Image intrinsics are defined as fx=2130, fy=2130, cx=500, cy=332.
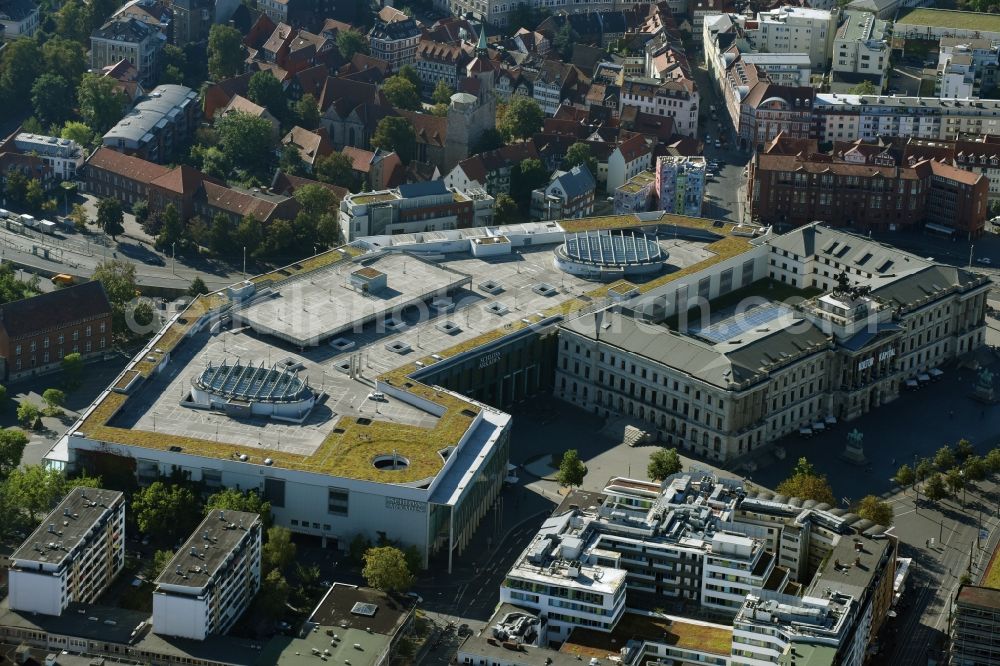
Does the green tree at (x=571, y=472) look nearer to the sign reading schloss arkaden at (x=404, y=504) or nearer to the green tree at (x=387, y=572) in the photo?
the sign reading schloss arkaden at (x=404, y=504)

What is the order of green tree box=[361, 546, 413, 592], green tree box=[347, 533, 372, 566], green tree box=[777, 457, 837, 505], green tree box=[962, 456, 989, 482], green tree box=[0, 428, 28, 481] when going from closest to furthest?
green tree box=[361, 546, 413, 592], green tree box=[347, 533, 372, 566], green tree box=[777, 457, 837, 505], green tree box=[0, 428, 28, 481], green tree box=[962, 456, 989, 482]

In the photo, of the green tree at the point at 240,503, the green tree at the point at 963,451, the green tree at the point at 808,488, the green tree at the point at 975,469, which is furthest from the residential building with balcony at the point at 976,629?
the green tree at the point at 240,503

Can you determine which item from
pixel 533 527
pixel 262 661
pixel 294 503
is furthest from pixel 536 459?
pixel 262 661

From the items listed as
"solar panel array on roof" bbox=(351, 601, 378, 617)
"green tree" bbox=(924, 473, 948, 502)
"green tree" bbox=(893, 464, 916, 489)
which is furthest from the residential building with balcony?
"solar panel array on roof" bbox=(351, 601, 378, 617)

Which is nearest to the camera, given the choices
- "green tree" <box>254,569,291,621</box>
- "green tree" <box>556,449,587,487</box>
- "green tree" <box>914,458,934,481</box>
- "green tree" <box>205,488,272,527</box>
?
"green tree" <box>254,569,291,621</box>

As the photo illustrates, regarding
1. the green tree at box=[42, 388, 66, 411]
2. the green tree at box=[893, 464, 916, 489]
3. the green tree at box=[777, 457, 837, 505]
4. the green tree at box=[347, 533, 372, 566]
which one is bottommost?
the green tree at box=[893, 464, 916, 489]

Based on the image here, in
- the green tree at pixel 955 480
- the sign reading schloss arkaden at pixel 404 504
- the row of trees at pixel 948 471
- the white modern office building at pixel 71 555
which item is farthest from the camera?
the green tree at pixel 955 480

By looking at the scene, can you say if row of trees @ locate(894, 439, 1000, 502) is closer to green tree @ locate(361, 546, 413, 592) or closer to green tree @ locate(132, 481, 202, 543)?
green tree @ locate(361, 546, 413, 592)
